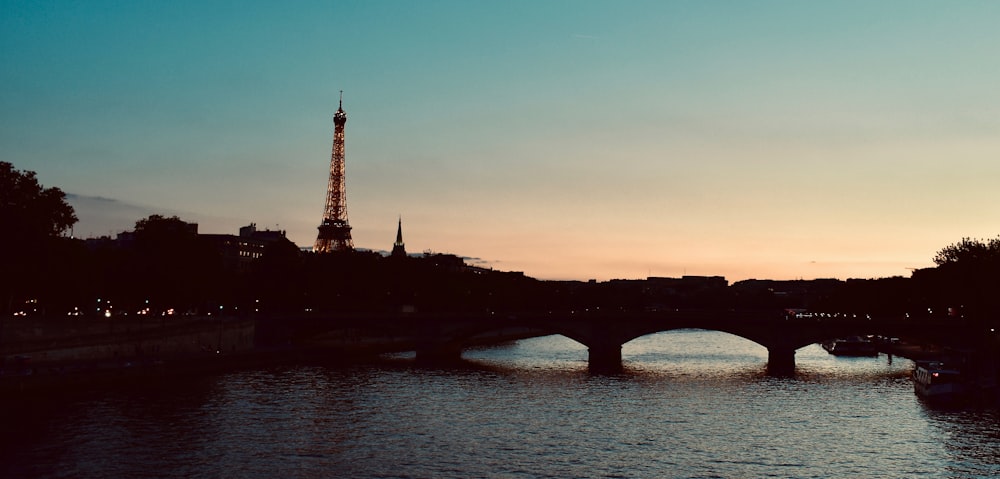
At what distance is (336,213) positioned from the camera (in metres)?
157

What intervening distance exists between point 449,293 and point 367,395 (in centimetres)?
8025

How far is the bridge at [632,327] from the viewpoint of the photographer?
8238 centimetres

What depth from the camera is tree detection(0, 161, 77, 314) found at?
6266 cm

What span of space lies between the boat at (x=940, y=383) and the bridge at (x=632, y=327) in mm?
16636

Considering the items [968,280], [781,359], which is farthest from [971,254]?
[781,359]

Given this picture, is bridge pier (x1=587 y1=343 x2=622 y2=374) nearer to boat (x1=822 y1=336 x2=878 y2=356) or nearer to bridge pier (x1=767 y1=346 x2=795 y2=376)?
bridge pier (x1=767 y1=346 x2=795 y2=376)

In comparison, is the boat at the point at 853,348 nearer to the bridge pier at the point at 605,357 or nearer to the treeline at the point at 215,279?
the treeline at the point at 215,279

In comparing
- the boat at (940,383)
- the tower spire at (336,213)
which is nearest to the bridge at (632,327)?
the boat at (940,383)

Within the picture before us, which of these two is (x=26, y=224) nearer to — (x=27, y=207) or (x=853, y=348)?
(x=27, y=207)

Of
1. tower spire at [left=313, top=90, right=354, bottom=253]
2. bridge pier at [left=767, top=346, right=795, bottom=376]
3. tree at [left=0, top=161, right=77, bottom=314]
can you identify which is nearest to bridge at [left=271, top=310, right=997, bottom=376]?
bridge pier at [left=767, top=346, right=795, bottom=376]

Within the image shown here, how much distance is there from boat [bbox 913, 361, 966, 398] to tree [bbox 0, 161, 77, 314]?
5822 centimetres

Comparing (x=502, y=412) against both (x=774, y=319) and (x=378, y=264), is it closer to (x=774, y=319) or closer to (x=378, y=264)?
(x=774, y=319)

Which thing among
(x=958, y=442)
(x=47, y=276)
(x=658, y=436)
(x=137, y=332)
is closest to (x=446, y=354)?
(x=137, y=332)

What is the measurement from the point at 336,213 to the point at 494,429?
113570 millimetres
